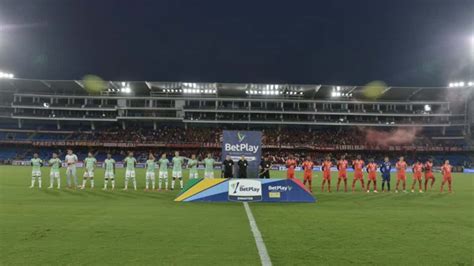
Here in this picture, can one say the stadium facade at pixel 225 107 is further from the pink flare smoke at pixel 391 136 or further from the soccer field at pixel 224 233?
the soccer field at pixel 224 233

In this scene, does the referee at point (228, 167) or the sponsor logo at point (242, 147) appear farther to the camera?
the sponsor logo at point (242, 147)

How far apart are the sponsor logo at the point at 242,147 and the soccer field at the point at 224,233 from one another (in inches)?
180

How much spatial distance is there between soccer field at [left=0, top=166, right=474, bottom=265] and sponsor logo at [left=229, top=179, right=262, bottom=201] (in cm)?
89

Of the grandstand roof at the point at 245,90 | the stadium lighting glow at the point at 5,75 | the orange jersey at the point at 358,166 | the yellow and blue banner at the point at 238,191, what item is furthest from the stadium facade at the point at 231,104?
the yellow and blue banner at the point at 238,191

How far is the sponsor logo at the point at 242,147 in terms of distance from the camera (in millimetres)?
19219

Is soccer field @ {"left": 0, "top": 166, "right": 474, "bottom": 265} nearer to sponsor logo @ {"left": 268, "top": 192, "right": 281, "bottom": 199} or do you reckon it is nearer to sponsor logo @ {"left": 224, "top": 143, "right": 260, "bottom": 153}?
sponsor logo @ {"left": 268, "top": 192, "right": 281, "bottom": 199}

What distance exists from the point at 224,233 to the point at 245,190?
705 cm

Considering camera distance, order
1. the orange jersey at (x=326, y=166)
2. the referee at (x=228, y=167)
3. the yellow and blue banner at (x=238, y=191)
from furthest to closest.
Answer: the orange jersey at (x=326, y=166), the referee at (x=228, y=167), the yellow and blue banner at (x=238, y=191)

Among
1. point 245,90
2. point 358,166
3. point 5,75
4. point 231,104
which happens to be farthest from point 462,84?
point 5,75

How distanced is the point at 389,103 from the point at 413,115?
5.14m

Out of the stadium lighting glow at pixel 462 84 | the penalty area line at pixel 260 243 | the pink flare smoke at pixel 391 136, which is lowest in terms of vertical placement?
the penalty area line at pixel 260 243

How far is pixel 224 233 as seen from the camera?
29.5 ft

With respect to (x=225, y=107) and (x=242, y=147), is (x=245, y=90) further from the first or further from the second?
(x=242, y=147)

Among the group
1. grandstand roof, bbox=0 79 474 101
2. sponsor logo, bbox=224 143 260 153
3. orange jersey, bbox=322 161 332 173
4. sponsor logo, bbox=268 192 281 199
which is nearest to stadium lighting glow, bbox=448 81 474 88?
grandstand roof, bbox=0 79 474 101
